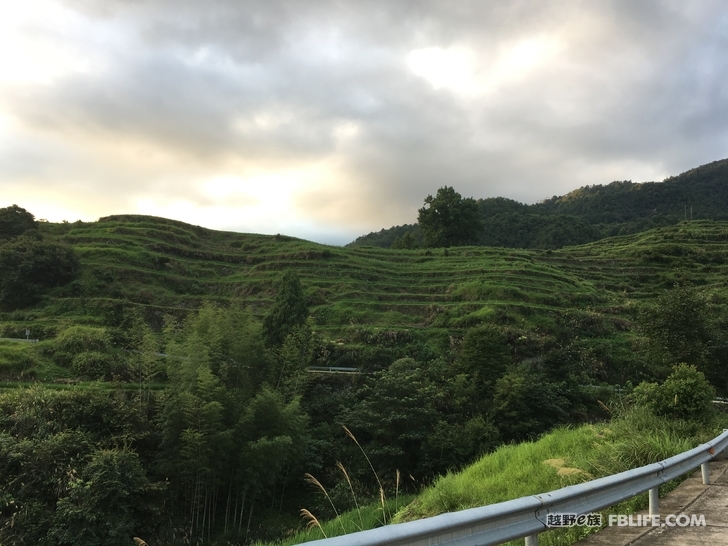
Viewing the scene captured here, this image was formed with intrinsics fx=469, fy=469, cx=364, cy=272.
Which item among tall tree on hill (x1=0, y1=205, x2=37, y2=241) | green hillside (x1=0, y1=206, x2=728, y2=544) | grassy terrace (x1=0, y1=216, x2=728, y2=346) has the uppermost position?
Answer: tall tree on hill (x1=0, y1=205, x2=37, y2=241)

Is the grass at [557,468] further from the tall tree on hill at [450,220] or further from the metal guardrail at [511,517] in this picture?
the tall tree on hill at [450,220]

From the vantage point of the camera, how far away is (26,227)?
4469cm

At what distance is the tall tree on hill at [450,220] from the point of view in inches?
2771

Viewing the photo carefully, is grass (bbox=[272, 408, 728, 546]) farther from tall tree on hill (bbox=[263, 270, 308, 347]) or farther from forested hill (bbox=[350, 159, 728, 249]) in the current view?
forested hill (bbox=[350, 159, 728, 249])

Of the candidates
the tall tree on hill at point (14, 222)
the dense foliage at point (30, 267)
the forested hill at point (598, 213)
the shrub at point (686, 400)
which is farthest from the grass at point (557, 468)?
the forested hill at point (598, 213)

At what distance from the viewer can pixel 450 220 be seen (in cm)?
7081

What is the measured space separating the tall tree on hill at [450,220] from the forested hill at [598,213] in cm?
363

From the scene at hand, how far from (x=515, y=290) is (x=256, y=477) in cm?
2785

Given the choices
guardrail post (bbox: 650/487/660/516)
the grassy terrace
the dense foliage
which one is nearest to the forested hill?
the grassy terrace

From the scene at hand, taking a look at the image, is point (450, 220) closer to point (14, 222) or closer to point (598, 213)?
point (14, 222)

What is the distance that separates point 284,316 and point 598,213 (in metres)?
109

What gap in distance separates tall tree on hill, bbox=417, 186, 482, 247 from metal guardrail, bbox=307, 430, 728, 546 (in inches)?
2624

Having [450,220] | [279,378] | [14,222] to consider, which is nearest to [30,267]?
[14,222]

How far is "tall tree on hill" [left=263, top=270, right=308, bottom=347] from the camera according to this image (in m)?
27.1
